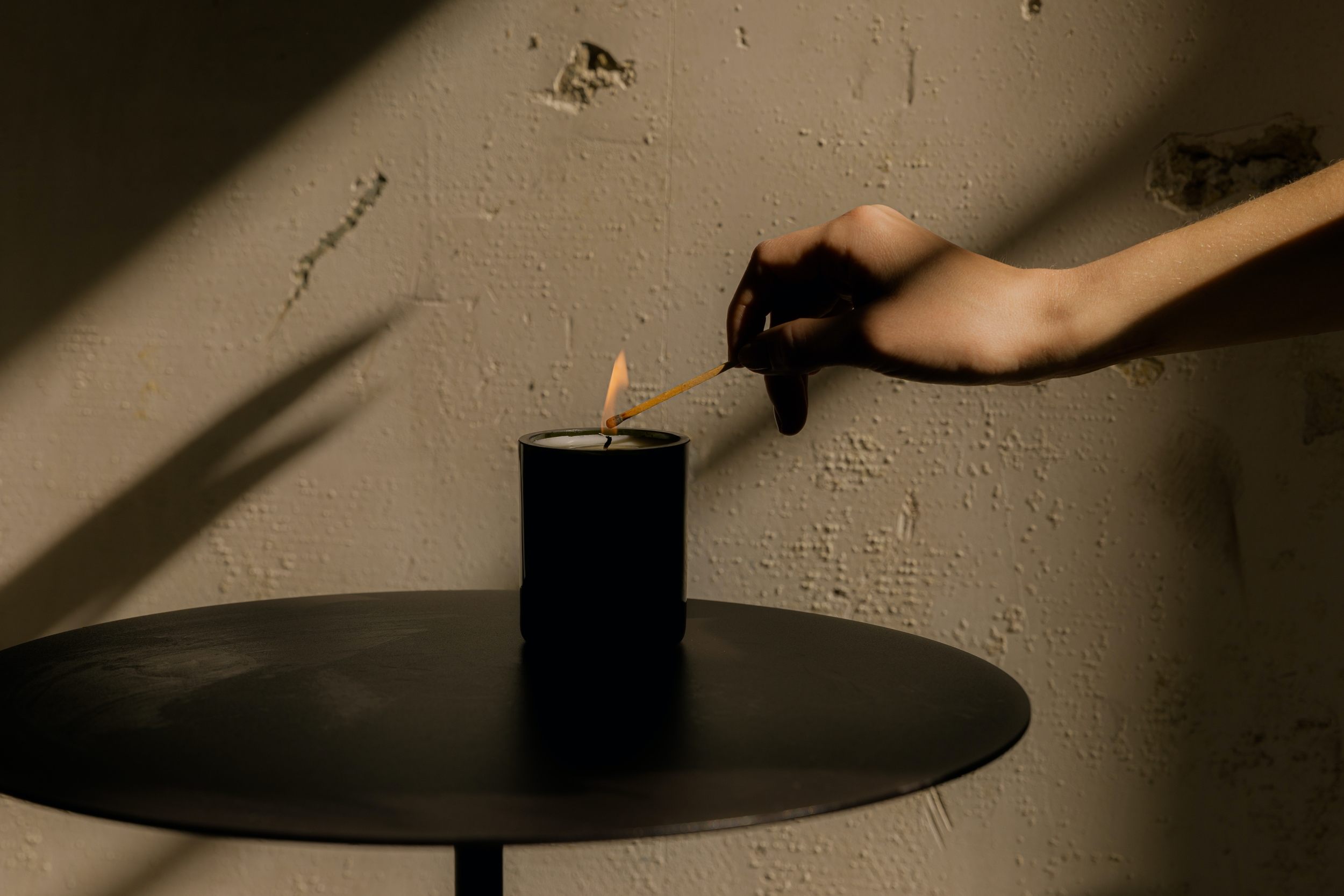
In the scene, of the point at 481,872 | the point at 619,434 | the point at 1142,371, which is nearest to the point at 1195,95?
the point at 1142,371

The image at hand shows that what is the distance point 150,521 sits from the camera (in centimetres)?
146

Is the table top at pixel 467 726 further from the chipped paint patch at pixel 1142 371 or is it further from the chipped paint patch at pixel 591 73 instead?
the chipped paint patch at pixel 591 73

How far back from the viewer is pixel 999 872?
142cm

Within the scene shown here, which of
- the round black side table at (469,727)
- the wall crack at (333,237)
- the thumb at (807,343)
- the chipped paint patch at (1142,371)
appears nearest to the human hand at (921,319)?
the thumb at (807,343)

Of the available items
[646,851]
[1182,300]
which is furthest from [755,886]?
[1182,300]

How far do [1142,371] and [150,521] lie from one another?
1372 millimetres

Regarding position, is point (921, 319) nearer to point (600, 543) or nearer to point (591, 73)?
point (600, 543)

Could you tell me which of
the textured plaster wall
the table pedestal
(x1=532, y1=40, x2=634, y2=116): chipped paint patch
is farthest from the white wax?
(x1=532, y1=40, x2=634, y2=116): chipped paint patch

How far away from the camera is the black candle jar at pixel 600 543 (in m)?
0.75

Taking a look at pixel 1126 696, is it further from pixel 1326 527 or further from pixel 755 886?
pixel 755 886

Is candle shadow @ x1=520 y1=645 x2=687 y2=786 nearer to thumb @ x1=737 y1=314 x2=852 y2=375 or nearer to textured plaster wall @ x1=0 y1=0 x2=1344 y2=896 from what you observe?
thumb @ x1=737 y1=314 x2=852 y2=375

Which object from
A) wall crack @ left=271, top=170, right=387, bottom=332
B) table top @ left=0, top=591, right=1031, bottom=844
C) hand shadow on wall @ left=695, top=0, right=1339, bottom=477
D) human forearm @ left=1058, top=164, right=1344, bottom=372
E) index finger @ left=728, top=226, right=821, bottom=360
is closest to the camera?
table top @ left=0, top=591, right=1031, bottom=844

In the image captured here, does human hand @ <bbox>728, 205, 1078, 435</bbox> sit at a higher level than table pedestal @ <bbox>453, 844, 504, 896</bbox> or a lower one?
higher

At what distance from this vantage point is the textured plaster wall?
134 centimetres
